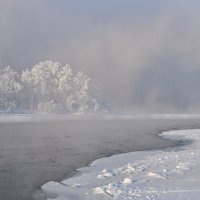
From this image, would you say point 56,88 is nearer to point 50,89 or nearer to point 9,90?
point 50,89

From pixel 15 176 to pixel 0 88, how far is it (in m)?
100

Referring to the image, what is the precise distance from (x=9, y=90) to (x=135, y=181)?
106 meters

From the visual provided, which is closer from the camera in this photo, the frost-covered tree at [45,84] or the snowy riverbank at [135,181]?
the snowy riverbank at [135,181]

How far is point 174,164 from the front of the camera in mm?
26531

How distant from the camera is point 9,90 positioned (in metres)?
123

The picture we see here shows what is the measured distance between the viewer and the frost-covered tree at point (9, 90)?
397 feet

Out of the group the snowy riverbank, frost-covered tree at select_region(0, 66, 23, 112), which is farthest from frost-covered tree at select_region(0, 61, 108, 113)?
the snowy riverbank

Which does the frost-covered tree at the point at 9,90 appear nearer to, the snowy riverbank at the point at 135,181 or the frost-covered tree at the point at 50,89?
the frost-covered tree at the point at 50,89

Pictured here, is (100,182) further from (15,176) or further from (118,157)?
(118,157)

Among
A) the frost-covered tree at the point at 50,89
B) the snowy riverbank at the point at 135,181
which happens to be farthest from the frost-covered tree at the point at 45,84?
the snowy riverbank at the point at 135,181

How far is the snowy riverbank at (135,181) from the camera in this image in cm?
1852

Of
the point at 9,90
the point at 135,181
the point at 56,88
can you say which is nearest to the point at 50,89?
the point at 56,88

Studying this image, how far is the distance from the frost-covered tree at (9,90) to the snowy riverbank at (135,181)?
315ft

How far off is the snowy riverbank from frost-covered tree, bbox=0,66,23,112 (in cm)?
9594
